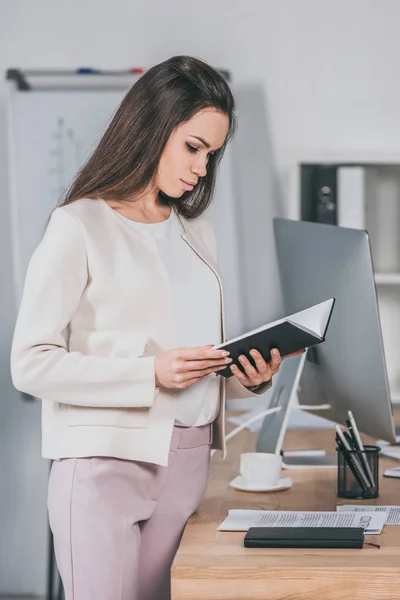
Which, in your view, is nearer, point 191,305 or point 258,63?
point 191,305

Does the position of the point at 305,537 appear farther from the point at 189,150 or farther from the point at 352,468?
the point at 189,150

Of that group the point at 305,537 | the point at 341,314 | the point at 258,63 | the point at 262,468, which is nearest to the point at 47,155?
the point at 258,63

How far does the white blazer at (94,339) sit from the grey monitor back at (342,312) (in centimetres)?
39

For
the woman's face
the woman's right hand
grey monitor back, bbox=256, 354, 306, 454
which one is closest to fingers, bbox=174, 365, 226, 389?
the woman's right hand

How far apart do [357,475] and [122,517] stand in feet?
1.53

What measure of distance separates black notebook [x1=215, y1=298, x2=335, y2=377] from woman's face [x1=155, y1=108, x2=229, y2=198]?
297 millimetres

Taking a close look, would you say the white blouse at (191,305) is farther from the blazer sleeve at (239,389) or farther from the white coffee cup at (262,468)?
the white coffee cup at (262,468)

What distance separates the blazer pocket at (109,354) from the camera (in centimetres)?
132

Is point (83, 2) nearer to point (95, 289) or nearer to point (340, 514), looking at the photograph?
point (95, 289)

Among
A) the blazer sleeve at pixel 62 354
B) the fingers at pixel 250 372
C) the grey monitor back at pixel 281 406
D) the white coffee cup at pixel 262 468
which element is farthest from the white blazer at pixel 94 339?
the grey monitor back at pixel 281 406

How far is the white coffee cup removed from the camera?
1605mm

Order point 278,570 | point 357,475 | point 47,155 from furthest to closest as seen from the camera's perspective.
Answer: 1. point 47,155
2. point 357,475
3. point 278,570

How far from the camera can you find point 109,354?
1333 mm

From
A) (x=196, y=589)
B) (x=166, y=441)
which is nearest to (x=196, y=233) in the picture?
(x=166, y=441)
